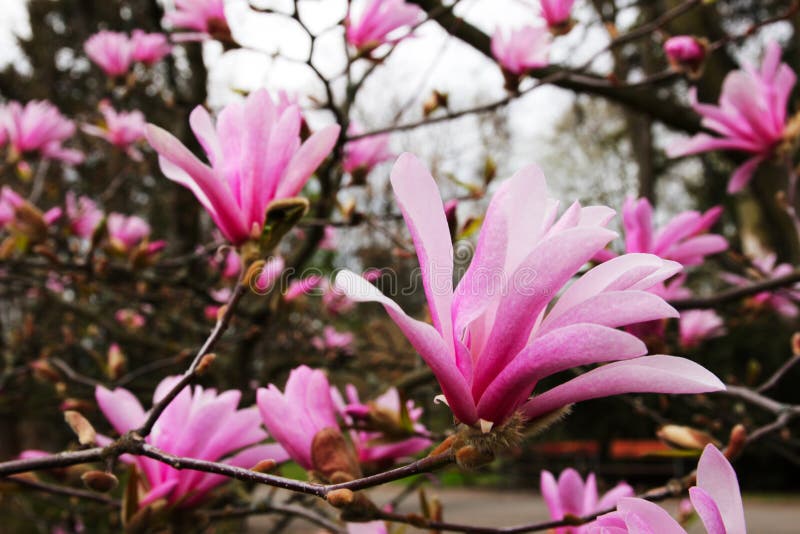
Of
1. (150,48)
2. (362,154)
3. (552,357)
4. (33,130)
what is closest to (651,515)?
(552,357)

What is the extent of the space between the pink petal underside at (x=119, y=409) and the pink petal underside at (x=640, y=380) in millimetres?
532

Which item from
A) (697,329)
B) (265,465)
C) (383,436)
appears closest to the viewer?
(265,465)

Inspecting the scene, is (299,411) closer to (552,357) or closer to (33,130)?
(552,357)

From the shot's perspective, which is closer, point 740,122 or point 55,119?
point 740,122

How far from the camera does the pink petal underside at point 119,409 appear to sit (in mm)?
788

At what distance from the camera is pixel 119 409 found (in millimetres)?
802

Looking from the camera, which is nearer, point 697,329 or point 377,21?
point 377,21

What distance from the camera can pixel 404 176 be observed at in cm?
52

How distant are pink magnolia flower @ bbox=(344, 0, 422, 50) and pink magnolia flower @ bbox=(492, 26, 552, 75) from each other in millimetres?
237

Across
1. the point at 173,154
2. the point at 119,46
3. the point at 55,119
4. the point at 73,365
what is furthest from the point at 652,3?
the point at 173,154

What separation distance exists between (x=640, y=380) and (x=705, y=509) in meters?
0.11

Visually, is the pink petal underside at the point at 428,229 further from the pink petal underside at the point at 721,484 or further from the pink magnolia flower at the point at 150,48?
the pink magnolia flower at the point at 150,48

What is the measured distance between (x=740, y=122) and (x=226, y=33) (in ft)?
3.63

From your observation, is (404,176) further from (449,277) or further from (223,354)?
(223,354)
